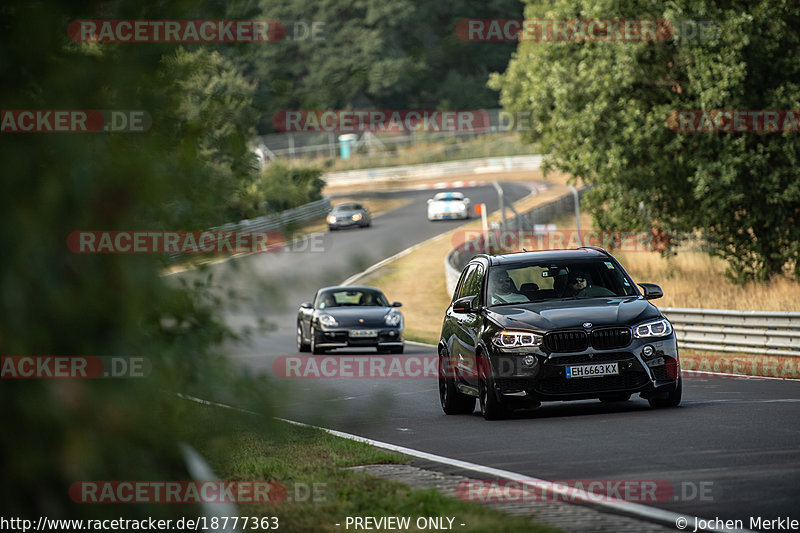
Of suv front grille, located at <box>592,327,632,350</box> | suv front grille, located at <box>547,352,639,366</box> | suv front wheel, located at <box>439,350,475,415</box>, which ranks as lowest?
suv front wheel, located at <box>439,350,475,415</box>

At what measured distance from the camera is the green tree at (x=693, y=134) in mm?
30891

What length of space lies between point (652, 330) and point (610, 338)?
0.51 m

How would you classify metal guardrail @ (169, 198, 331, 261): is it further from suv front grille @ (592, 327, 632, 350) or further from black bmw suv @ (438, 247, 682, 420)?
suv front grille @ (592, 327, 632, 350)

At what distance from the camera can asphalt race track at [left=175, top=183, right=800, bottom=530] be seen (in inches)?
222

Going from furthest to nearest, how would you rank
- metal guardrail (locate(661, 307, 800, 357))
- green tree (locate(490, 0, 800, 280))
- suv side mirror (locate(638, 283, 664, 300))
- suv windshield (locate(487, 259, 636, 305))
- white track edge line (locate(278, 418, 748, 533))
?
green tree (locate(490, 0, 800, 280)), metal guardrail (locate(661, 307, 800, 357)), suv windshield (locate(487, 259, 636, 305)), suv side mirror (locate(638, 283, 664, 300)), white track edge line (locate(278, 418, 748, 533))

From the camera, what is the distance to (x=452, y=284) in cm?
4147

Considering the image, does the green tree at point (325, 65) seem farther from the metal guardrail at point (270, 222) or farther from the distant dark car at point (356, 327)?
the distant dark car at point (356, 327)

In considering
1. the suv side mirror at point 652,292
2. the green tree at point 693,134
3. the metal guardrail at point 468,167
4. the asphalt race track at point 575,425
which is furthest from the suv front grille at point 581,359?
the metal guardrail at point 468,167

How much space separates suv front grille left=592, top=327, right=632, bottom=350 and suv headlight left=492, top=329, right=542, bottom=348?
60 centimetres

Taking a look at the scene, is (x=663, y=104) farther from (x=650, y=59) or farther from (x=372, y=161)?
(x=372, y=161)

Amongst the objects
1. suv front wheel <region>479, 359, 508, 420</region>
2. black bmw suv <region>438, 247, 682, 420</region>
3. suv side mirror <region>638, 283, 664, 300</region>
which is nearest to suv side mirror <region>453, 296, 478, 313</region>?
black bmw suv <region>438, 247, 682, 420</region>

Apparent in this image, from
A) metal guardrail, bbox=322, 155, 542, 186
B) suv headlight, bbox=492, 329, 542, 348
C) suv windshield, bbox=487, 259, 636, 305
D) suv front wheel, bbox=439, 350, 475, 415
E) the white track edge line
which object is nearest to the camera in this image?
the white track edge line

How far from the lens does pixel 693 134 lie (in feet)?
105

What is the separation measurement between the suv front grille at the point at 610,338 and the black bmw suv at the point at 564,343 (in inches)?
0.4
